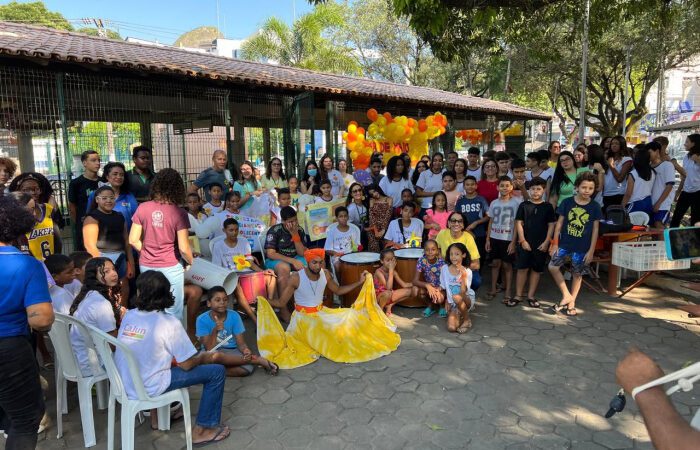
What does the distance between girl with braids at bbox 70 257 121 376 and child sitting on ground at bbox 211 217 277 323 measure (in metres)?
1.78

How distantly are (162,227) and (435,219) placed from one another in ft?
A: 11.5

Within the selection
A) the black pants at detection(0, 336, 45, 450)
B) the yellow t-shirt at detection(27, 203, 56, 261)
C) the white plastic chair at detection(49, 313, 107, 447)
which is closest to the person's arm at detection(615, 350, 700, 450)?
the black pants at detection(0, 336, 45, 450)

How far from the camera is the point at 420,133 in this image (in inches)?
424

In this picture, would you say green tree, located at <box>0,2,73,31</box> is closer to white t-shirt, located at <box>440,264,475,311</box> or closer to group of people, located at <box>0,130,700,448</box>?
group of people, located at <box>0,130,700,448</box>

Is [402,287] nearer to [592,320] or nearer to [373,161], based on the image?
[592,320]

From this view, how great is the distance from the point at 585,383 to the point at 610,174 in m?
4.24

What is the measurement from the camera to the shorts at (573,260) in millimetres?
5324

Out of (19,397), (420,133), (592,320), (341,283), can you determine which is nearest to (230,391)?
(19,397)

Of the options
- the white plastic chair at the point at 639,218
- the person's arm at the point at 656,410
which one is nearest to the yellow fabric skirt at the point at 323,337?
the person's arm at the point at 656,410

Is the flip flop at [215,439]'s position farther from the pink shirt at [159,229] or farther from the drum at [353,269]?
the drum at [353,269]

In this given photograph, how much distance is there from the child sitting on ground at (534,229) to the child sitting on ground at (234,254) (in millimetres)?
2997

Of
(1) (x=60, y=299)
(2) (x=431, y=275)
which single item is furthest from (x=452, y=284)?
(1) (x=60, y=299)

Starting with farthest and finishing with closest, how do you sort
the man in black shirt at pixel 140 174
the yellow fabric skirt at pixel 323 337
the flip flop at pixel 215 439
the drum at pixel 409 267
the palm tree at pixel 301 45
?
1. the palm tree at pixel 301 45
2. the drum at pixel 409 267
3. the man in black shirt at pixel 140 174
4. the yellow fabric skirt at pixel 323 337
5. the flip flop at pixel 215 439

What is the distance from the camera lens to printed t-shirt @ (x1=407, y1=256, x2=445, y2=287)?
5.28 m
